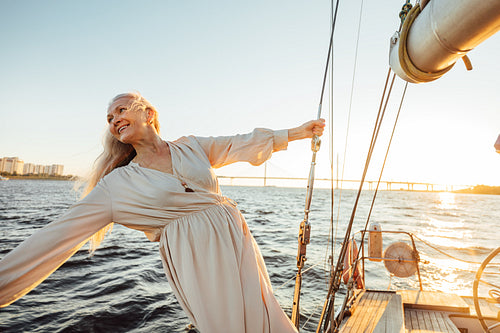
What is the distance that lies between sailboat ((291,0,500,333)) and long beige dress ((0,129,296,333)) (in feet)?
1.92

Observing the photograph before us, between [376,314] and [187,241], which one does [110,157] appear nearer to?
[187,241]

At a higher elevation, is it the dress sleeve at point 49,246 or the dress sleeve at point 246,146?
the dress sleeve at point 246,146

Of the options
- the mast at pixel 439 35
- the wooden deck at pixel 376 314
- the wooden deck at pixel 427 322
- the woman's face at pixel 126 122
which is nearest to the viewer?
the mast at pixel 439 35

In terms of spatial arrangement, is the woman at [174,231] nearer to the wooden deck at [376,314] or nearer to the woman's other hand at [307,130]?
the woman's other hand at [307,130]

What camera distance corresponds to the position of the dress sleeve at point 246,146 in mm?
1608

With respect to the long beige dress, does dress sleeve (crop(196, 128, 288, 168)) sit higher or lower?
higher

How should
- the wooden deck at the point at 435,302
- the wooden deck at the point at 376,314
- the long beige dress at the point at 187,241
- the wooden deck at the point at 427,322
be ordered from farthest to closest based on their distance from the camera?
the wooden deck at the point at 435,302 < the wooden deck at the point at 427,322 < the wooden deck at the point at 376,314 < the long beige dress at the point at 187,241

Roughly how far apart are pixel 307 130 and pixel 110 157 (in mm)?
1031

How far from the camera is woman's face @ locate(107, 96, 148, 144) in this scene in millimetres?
1447

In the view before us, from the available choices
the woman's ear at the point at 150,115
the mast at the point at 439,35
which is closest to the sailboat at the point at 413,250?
the mast at the point at 439,35

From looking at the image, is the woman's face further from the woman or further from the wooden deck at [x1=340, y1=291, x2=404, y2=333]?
the wooden deck at [x1=340, y1=291, x2=404, y2=333]

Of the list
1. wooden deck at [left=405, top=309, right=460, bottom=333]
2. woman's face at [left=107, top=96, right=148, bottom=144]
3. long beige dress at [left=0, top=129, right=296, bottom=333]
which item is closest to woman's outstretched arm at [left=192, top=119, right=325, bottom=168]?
long beige dress at [left=0, top=129, right=296, bottom=333]

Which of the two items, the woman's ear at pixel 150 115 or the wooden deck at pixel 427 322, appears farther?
the wooden deck at pixel 427 322

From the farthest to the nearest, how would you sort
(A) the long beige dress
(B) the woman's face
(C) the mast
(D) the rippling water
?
(D) the rippling water, (B) the woman's face, (A) the long beige dress, (C) the mast
